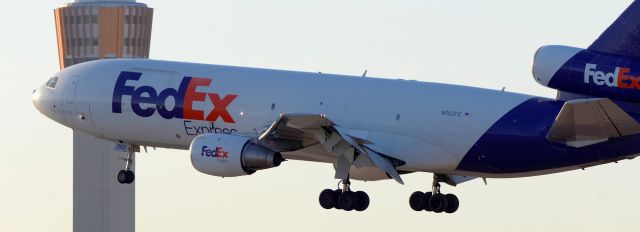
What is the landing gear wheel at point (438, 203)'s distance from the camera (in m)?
72.2

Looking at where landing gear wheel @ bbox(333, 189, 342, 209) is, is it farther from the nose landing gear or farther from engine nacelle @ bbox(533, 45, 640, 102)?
engine nacelle @ bbox(533, 45, 640, 102)

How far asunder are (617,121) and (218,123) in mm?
14888

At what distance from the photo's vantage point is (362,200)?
69.0 m

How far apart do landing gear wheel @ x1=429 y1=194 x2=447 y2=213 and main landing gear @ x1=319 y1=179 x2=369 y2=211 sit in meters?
3.82

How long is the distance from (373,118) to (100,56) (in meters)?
109

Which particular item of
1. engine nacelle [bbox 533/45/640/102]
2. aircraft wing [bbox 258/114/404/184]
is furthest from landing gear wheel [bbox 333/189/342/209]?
engine nacelle [bbox 533/45/640/102]

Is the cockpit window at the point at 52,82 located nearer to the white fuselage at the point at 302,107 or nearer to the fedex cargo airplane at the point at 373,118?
the white fuselage at the point at 302,107

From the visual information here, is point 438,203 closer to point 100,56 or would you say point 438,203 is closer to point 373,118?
point 373,118

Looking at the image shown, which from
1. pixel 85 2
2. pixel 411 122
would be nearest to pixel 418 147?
pixel 411 122

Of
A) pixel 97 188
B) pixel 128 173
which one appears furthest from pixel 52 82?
pixel 97 188

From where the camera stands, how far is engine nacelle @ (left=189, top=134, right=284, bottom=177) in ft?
219

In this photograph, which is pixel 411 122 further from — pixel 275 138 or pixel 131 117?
pixel 131 117

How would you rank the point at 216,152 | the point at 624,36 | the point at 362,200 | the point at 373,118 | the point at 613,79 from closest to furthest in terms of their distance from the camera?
the point at 613,79 → the point at 624,36 → the point at 216,152 → the point at 373,118 → the point at 362,200

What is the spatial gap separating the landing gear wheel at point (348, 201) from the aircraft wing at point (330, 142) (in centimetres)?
64
